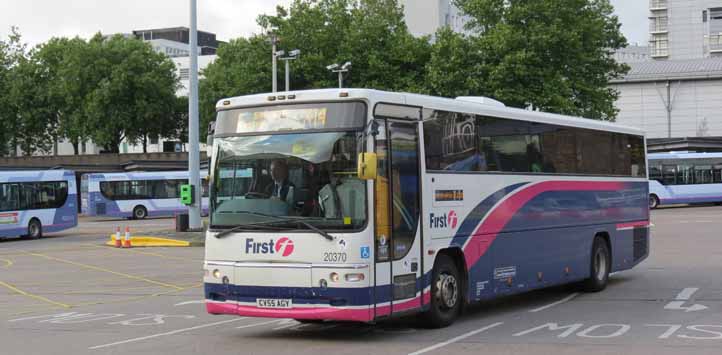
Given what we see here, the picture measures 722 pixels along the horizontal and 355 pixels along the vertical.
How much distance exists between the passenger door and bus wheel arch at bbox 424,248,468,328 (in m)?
0.45

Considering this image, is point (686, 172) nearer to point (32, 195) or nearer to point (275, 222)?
point (32, 195)

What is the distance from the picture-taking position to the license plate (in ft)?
39.8

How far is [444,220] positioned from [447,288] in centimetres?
91

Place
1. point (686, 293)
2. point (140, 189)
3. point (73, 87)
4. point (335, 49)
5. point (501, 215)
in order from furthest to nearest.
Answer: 1. point (73, 87)
2. point (335, 49)
3. point (140, 189)
4. point (686, 293)
5. point (501, 215)

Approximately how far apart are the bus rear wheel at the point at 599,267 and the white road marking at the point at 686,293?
146cm

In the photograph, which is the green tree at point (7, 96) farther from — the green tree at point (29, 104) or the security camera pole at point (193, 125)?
the security camera pole at point (193, 125)

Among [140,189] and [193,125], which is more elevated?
[193,125]

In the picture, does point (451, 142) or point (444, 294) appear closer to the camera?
point (444, 294)

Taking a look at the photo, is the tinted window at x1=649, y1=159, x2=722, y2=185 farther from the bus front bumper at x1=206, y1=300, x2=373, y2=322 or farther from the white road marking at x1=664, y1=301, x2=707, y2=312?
the bus front bumper at x1=206, y1=300, x2=373, y2=322

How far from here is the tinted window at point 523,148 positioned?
13.7 metres

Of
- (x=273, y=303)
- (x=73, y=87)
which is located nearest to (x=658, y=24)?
(x=73, y=87)

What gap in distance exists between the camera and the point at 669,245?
2884 centimetres

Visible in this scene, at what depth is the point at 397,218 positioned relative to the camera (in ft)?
40.9

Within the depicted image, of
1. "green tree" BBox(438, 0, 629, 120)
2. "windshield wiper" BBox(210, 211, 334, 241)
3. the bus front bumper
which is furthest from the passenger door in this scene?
"green tree" BBox(438, 0, 629, 120)
